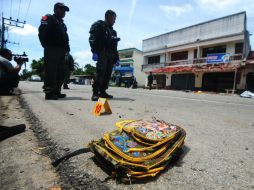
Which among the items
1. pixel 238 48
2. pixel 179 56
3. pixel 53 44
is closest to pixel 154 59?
pixel 179 56

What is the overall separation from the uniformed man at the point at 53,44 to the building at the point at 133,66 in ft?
99.5

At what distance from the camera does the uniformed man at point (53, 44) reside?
3.67 m

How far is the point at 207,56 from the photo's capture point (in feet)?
64.8

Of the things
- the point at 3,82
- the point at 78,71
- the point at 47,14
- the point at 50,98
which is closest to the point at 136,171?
the point at 50,98

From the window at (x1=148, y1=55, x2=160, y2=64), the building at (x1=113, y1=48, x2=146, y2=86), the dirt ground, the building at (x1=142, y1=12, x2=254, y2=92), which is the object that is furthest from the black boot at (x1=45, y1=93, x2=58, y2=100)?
the building at (x1=113, y1=48, x2=146, y2=86)

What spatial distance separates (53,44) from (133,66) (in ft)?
102

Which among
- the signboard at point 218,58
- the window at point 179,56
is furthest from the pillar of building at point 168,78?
the signboard at point 218,58

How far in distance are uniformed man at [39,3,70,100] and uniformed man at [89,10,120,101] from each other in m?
0.59

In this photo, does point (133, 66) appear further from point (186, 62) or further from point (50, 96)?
point (50, 96)

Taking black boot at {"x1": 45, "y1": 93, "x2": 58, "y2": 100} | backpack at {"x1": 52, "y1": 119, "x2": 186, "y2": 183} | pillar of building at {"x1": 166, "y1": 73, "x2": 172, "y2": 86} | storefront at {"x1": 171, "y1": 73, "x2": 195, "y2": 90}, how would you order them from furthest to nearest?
pillar of building at {"x1": 166, "y1": 73, "x2": 172, "y2": 86} < storefront at {"x1": 171, "y1": 73, "x2": 195, "y2": 90} < black boot at {"x1": 45, "y1": 93, "x2": 58, "y2": 100} < backpack at {"x1": 52, "y1": 119, "x2": 186, "y2": 183}

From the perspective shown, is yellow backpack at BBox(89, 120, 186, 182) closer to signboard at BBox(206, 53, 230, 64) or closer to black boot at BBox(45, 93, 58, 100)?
black boot at BBox(45, 93, 58, 100)

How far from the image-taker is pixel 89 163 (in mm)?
1091

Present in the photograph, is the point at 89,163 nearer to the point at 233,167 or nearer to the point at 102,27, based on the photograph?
the point at 233,167

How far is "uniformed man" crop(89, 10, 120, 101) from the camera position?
389 cm
